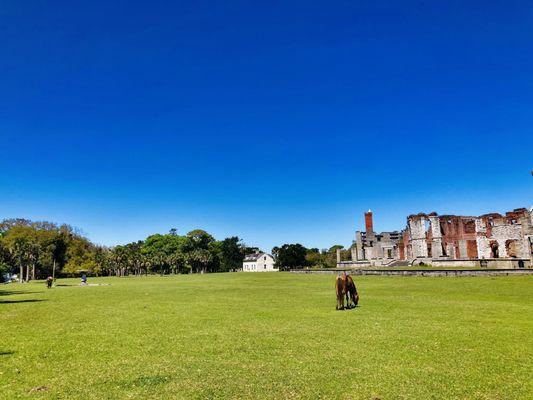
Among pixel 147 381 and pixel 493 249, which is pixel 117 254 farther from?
pixel 147 381

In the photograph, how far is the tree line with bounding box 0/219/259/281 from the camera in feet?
257

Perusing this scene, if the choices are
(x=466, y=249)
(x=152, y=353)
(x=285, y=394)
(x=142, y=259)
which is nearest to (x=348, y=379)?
(x=285, y=394)

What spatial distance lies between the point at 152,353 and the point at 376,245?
234 feet

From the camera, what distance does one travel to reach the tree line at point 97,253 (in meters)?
78.3

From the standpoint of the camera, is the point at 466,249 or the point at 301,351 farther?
the point at 466,249

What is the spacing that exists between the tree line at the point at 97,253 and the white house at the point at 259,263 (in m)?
2.93

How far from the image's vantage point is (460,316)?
46.8 feet

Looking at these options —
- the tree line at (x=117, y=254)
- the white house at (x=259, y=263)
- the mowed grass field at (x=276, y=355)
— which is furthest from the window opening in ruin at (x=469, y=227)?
the white house at (x=259, y=263)

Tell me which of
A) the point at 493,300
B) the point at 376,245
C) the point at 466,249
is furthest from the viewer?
the point at 376,245

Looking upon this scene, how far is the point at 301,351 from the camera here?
9.48 meters

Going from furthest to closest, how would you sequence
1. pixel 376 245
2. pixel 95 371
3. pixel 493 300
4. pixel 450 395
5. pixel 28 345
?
1. pixel 376 245
2. pixel 493 300
3. pixel 28 345
4. pixel 95 371
5. pixel 450 395

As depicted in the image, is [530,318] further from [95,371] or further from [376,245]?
[376,245]

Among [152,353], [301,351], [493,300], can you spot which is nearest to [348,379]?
[301,351]

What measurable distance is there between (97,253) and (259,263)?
60.5 metres
